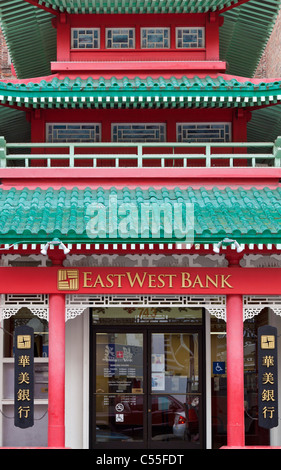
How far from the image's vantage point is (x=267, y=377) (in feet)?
42.2

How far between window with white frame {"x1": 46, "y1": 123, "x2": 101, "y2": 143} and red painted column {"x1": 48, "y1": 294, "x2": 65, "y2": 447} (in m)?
4.23

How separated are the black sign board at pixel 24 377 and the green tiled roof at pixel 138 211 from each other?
1.79 m

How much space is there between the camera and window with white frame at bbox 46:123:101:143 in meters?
16.0

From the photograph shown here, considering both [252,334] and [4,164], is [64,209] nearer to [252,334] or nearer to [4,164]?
[4,164]

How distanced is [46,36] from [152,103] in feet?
13.3

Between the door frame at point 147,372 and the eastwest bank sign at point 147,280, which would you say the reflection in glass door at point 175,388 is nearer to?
the door frame at point 147,372

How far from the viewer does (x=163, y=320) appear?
1522 cm

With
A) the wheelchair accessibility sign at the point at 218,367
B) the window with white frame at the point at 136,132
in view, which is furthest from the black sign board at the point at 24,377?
the window with white frame at the point at 136,132

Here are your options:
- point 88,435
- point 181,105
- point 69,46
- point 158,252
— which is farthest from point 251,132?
point 88,435

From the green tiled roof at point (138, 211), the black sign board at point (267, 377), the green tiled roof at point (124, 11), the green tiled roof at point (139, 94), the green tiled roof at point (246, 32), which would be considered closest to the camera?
the green tiled roof at point (138, 211)

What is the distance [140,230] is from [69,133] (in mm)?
4379

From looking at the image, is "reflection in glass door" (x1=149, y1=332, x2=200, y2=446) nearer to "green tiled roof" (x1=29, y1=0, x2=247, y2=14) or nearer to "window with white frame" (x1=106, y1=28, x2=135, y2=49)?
"window with white frame" (x1=106, y1=28, x2=135, y2=49)

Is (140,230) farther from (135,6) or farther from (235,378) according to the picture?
(135,6)

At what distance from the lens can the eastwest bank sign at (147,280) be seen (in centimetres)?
1328
